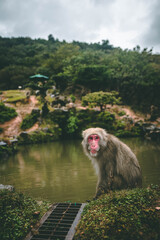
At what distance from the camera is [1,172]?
7246 millimetres

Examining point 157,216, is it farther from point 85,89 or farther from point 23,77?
point 23,77

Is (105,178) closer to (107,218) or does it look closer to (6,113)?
(107,218)

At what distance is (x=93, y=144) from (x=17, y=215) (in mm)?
1683

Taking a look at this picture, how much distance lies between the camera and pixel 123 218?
99.7 inches

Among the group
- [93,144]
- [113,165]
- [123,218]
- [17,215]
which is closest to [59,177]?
[113,165]

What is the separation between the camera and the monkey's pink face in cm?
348

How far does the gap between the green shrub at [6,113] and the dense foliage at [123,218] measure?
622 inches

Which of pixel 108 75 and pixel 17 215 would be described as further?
pixel 108 75

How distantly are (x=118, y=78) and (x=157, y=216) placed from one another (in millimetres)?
25020

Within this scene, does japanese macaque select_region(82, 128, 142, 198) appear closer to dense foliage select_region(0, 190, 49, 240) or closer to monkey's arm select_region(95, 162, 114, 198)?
monkey's arm select_region(95, 162, 114, 198)

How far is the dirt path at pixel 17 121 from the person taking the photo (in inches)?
636

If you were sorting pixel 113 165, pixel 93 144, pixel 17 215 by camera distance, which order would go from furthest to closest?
pixel 113 165, pixel 93 144, pixel 17 215

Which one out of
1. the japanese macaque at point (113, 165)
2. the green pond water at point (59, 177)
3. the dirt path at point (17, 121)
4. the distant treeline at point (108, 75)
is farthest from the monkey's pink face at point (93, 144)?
the distant treeline at point (108, 75)

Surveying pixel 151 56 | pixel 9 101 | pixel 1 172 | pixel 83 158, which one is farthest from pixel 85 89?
pixel 1 172
